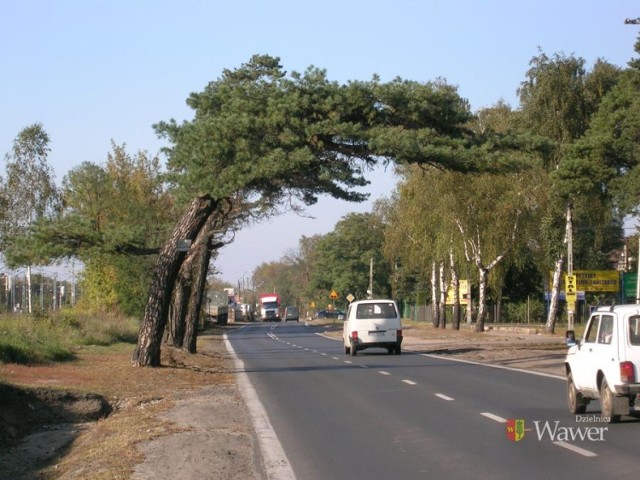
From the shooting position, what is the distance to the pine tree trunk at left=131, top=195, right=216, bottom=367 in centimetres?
2530

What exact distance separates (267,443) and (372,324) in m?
21.7

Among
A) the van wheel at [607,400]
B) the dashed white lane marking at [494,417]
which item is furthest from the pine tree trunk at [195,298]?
the van wheel at [607,400]

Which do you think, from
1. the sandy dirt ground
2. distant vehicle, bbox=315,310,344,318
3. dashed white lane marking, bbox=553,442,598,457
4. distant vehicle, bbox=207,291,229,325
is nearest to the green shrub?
distant vehicle, bbox=207,291,229,325

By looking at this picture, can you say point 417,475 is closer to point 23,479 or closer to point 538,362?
point 23,479

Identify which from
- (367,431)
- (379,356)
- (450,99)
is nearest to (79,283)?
(379,356)

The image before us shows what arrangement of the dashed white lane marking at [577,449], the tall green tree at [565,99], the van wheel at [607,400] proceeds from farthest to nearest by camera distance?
1. the tall green tree at [565,99]
2. the van wheel at [607,400]
3. the dashed white lane marking at [577,449]

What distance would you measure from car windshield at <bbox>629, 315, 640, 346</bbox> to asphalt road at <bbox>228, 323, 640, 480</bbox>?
1215mm

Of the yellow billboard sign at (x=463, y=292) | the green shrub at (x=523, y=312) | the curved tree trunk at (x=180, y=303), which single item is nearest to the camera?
the curved tree trunk at (x=180, y=303)

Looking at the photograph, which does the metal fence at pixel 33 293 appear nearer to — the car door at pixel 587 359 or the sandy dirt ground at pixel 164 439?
the sandy dirt ground at pixel 164 439

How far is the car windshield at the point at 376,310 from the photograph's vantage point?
3416 centimetres

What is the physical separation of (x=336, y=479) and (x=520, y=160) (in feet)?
46.4

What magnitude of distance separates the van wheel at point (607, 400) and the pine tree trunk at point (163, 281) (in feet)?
47.0

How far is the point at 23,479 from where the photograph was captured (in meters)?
11.4

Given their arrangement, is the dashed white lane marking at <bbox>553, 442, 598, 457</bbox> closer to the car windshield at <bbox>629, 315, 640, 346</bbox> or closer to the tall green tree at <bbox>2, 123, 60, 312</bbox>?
the car windshield at <bbox>629, 315, 640, 346</bbox>
